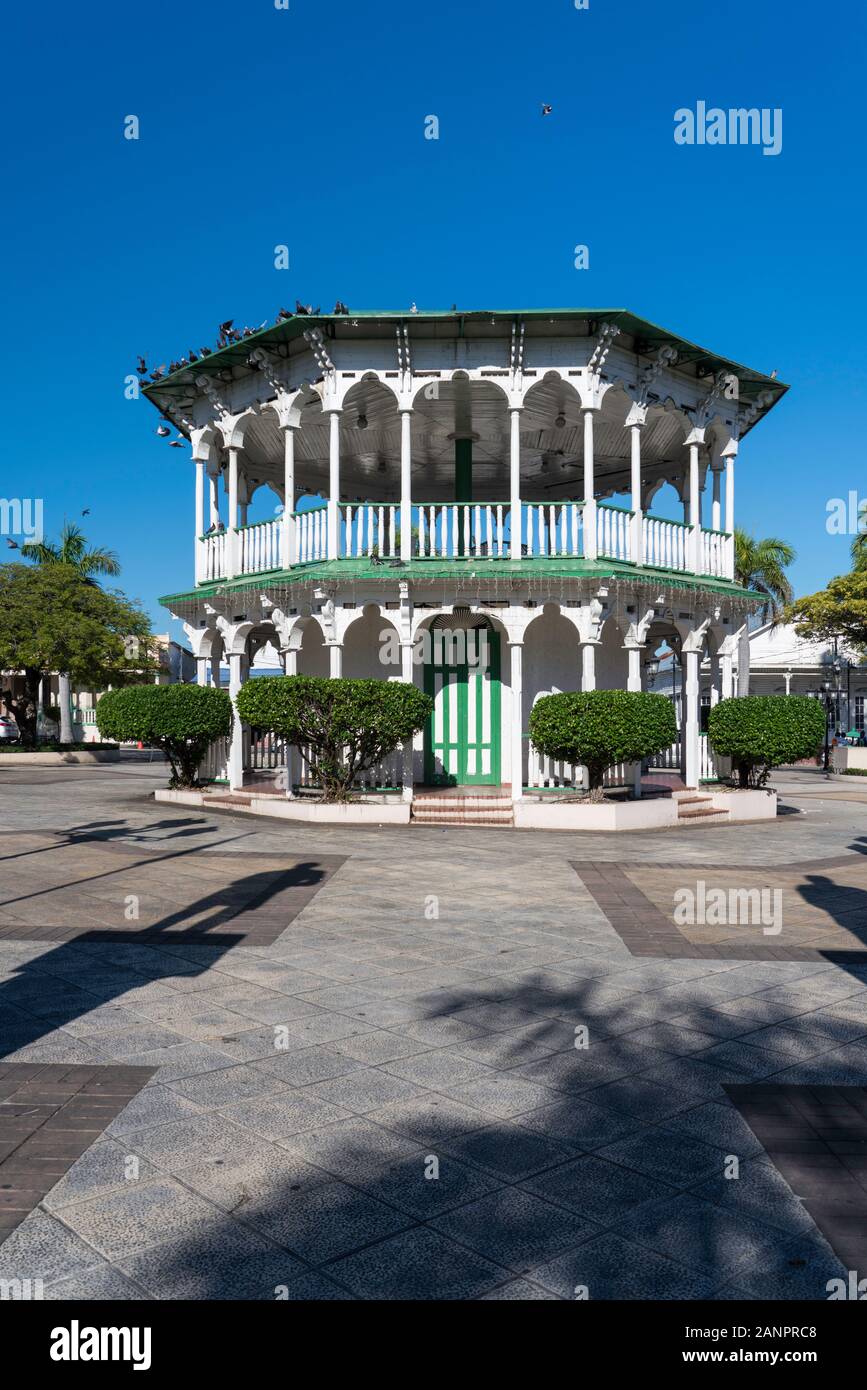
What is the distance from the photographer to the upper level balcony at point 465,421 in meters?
16.7

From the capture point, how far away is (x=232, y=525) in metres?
19.3

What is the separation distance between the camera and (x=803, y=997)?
6375mm

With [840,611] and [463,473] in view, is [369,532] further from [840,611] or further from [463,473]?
[840,611]

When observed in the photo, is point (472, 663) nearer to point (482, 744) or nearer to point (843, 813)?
point (482, 744)

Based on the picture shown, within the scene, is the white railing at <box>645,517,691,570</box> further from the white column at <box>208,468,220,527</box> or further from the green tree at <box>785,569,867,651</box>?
the green tree at <box>785,569,867,651</box>

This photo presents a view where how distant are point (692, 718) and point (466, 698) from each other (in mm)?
4568

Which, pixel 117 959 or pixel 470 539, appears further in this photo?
pixel 470 539

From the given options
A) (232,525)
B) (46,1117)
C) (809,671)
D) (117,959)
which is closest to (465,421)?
(232,525)

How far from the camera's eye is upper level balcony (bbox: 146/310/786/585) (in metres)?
16.7

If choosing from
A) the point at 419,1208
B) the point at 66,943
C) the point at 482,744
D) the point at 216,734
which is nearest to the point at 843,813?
the point at 482,744

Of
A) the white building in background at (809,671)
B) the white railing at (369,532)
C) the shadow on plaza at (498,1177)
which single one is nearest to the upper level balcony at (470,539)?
the white railing at (369,532)

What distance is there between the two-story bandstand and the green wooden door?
0.03m

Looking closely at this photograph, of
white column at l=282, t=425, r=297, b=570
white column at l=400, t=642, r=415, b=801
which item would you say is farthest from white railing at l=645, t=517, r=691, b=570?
white column at l=282, t=425, r=297, b=570

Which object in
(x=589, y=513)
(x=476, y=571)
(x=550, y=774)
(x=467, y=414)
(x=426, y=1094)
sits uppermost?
(x=467, y=414)
